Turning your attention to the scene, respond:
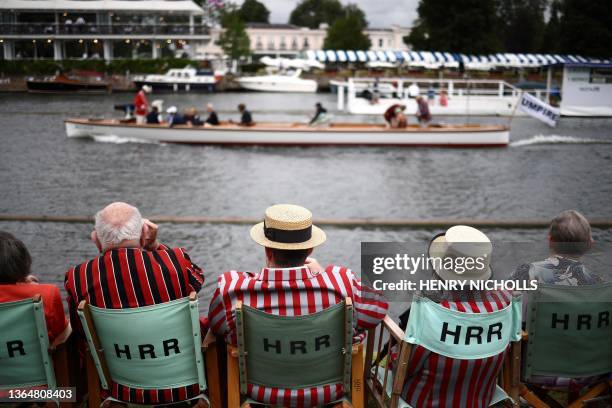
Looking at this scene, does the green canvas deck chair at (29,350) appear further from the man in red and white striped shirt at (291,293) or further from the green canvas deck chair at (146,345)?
the man in red and white striped shirt at (291,293)

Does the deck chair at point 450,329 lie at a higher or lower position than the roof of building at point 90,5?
lower

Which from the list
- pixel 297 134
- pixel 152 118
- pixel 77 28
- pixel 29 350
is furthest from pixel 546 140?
pixel 29 350

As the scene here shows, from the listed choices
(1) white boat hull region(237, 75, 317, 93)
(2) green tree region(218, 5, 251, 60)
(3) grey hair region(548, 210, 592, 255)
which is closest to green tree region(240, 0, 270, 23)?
(2) green tree region(218, 5, 251, 60)

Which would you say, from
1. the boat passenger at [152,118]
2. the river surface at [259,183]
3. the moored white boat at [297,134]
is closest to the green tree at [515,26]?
the moored white boat at [297,134]

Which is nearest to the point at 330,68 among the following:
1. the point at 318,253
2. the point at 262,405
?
the point at 318,253

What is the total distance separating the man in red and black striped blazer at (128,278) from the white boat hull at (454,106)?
2896cm

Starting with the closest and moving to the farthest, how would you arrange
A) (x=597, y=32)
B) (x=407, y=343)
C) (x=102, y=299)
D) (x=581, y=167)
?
(x=407, y=343) → (x=102, y=299) → (x=597, y=32) → (x=581, y=167)

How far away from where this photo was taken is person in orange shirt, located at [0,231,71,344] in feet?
9.68

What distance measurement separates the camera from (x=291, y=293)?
282 centimetres

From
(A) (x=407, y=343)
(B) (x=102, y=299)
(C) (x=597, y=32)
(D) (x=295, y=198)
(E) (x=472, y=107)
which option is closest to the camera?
(A) (x=407, y=343)

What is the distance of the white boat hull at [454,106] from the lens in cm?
3136

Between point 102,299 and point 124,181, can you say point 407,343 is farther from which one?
point 124,181

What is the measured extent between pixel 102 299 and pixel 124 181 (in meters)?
11.4

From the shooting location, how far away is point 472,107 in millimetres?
31766
